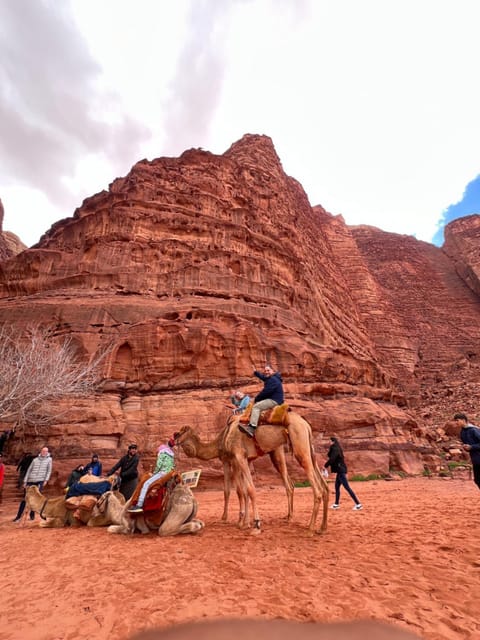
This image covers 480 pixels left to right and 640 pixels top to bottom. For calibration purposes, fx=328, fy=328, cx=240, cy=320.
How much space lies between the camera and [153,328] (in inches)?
675

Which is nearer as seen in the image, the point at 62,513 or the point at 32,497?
the point at 62,513

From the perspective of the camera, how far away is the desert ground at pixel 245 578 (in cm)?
308

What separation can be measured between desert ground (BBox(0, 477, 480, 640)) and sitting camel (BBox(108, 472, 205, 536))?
0.33 metres

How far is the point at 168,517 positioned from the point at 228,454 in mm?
1811

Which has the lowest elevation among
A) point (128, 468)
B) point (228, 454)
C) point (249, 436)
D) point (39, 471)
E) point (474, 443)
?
point (39, 471)

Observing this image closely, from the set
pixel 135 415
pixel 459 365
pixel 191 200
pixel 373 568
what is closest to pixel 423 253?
pixel 459 365

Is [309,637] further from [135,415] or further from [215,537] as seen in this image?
[135,415]

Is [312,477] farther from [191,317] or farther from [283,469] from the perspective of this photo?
[191,317]

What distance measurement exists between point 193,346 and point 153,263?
8386 mm

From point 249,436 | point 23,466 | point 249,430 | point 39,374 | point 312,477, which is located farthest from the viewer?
point 39,374

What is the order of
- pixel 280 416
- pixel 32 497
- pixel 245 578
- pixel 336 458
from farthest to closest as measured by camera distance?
pixel 336 458
pixel 32 497
pixel 280 416
pixel 245 578

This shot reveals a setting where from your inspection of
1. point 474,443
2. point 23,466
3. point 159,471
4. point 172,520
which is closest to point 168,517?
point 172,520

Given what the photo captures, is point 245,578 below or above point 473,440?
below

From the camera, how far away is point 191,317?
18.7 meters
